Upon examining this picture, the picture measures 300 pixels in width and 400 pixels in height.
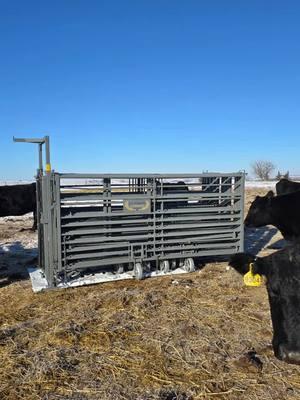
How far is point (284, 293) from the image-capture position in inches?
149

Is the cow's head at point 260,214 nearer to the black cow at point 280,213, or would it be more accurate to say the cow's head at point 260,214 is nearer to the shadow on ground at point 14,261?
the black cow at point 280,213

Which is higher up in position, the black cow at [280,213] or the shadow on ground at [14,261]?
the black cow at [280,213]

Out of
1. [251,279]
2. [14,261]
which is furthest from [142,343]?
[14,261]

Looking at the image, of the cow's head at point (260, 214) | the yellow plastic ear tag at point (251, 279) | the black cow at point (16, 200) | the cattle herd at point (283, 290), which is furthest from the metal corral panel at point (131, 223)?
the black cow at point (16, 200)

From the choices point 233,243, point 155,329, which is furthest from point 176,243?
point 155,329

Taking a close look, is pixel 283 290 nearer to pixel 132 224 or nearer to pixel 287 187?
pixel 132 224

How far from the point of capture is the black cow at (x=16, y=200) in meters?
11.5

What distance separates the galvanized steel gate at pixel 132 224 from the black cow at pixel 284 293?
3342 mm

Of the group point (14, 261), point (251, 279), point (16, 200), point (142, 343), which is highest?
point (16, 200)

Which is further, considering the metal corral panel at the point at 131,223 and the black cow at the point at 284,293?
the metal corral panel at the point at 131,223

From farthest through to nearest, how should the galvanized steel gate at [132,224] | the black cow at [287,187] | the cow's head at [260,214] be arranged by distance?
the black cow at [287,187], the cow's head at [260,214], the galvanized steel gate at [132,224]

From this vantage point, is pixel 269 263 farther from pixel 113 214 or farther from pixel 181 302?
pixel 113 214

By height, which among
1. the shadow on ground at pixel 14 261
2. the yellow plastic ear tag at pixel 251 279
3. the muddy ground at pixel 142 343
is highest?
the yellow plastic ear tag at pixel 251 279

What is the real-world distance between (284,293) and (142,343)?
1603mm
